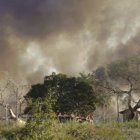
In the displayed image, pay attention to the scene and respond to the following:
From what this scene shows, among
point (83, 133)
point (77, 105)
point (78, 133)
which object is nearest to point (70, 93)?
point (77, 105)

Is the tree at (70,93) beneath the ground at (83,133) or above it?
above

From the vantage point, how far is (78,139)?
21.0 meters

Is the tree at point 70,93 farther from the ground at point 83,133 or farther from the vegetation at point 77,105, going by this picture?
the ground at point 83,133

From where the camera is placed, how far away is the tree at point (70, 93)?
59.6 meters

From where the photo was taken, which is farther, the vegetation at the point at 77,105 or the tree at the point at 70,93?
the tree at the point at 70,93

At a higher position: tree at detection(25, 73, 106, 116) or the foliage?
tree at detection(25, 73, 106, 116)

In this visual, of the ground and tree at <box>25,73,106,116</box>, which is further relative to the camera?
tree at <box>25,73,106,116</box>

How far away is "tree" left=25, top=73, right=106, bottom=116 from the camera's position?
59.6 metres

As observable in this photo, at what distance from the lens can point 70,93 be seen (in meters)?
61.9

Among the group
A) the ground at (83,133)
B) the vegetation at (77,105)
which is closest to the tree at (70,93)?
the vegetation at (77,105)

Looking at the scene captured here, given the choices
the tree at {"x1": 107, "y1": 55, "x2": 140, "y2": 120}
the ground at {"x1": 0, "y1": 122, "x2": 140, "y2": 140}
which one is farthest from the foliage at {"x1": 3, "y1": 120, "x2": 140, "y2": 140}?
the tree at {"x1": 107, "y1": 55, "x2": 140, "y2": 120}

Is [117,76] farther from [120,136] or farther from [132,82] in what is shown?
[120,136]

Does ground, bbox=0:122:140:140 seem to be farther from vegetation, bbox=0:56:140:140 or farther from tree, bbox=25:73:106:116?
tree, bbox=25:73:106:116

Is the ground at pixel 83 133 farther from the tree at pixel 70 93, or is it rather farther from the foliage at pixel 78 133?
the tree at pixel 70 93
